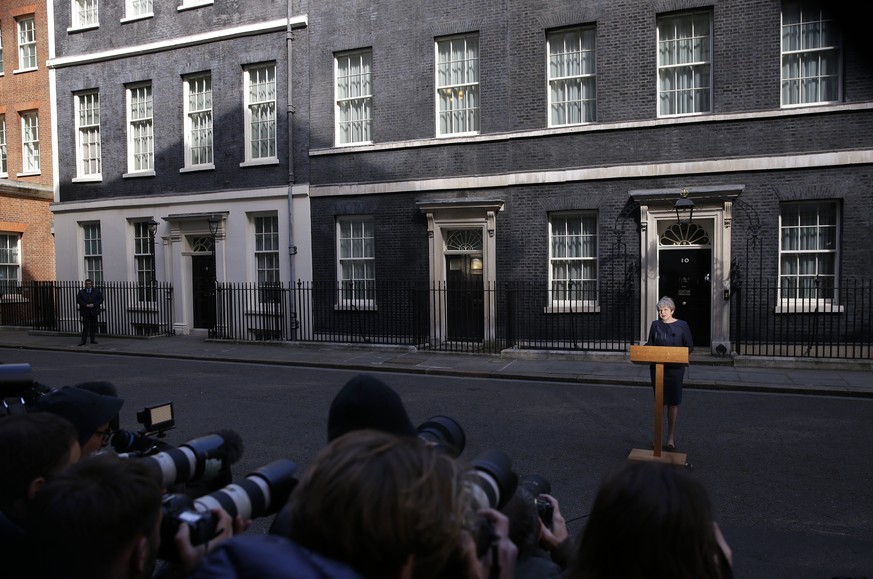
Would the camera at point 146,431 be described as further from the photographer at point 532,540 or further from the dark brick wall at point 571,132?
the dark brick wall at point 571,132

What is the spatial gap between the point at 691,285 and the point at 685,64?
4.91 m

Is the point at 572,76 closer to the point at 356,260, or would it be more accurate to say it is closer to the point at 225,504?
the point at 356,260

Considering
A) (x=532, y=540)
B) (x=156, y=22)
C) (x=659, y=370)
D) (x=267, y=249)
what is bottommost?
(x=659, y=370)

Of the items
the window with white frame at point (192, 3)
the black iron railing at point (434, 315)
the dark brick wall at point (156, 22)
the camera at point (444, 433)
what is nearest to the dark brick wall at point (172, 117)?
the dark brick wall at point (156, 22)

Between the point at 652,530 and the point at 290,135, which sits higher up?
the point at 290,135

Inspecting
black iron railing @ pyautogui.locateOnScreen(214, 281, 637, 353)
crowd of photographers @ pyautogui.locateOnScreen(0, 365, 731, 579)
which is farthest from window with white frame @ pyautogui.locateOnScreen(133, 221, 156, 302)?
crowd of photographers @ pyautogui.locateOnScreen(0, 365, 731, 579)

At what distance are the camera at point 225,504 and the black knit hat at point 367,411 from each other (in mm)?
210

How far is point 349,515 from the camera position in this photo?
1306 millimetres

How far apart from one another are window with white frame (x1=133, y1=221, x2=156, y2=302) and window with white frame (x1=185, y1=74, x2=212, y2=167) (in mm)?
2803

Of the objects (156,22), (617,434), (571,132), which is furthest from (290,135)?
(617,434)

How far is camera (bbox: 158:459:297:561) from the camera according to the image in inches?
69.6

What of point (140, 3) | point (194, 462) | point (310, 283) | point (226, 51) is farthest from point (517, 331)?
point (140, 3)

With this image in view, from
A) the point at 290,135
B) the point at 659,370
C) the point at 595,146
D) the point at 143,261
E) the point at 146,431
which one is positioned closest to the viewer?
the point at 146,431

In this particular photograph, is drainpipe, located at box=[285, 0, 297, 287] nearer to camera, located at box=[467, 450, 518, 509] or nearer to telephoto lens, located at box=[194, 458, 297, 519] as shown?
telephoto lens, located at box=[194, 458, 297, 519]
